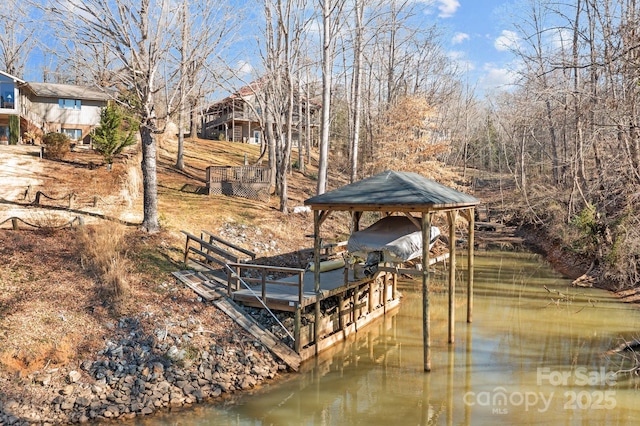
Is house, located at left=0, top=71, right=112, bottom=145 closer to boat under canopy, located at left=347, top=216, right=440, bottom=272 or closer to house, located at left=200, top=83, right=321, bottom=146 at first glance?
house, located at left=200, top=83, right=321, bottom=146

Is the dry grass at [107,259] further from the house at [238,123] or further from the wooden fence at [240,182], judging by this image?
the house at [238,123]

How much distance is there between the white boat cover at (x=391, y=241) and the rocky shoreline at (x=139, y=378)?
333 cm

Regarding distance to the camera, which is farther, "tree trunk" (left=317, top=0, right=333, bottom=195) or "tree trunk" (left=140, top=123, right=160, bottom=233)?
"tree trunk" (left=317, top=0, right=333, bottom=195)

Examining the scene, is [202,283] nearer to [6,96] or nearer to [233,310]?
[233,310]

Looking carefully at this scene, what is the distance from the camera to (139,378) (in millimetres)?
8336

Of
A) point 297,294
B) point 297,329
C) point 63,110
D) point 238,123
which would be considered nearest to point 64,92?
point 63,110

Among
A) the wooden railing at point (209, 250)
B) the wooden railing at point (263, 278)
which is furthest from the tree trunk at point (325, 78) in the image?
the wooden railing at point (263, 278)

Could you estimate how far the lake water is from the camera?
7996 millimetres

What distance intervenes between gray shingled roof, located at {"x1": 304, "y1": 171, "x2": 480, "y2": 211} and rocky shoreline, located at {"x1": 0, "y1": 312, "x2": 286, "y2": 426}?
3569mm

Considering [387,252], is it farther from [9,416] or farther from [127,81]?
[127,81]

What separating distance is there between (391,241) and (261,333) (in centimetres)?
366

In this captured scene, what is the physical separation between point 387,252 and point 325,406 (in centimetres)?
384

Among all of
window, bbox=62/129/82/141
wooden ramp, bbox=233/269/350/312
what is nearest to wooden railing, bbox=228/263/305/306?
wooden ramp, bbox=233/269/350/312

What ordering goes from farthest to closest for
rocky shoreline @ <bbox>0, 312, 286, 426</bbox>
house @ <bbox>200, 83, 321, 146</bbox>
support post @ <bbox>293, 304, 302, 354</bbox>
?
house @ <bbox>200, 83, 321, 146</bbox>, support post @ <bbox>293, 304, 302, 354</bbox>, rocky shoreline @ <bbox>0, 312, 286, 426</bbox>
